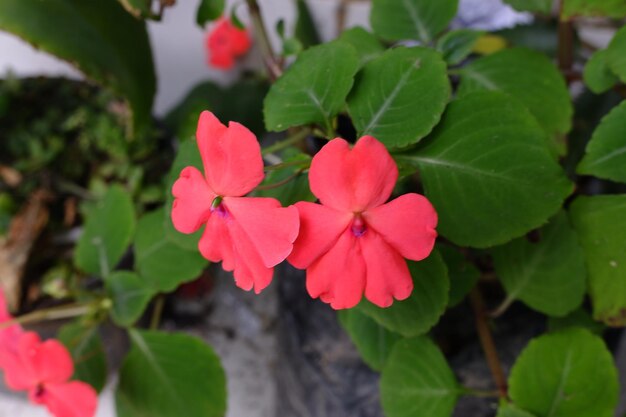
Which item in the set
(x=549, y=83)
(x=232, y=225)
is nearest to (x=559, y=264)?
(x=549, y=83)

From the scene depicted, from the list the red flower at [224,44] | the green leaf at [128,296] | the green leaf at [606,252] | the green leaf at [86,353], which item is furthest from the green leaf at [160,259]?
the red flower at [224,44]

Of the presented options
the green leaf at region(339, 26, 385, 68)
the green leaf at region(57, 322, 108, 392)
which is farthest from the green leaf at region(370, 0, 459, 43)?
the green leaf at region(57, 322, 108, 392)

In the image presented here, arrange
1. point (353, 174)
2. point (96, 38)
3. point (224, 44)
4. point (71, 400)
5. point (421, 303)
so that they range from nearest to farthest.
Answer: point (353, 174) → point (421, 303) → point (71, 400) → point (96, 38) → point (224, 44)

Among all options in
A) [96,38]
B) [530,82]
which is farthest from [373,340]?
[96,38]

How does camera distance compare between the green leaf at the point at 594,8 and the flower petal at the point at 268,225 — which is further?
the green leaf at the point at 594,8

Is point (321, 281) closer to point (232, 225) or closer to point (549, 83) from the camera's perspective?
point (232, 225)

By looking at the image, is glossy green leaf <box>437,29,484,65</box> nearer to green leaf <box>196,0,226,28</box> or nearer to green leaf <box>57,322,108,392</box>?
green leaf <box>196,0,226,28</box>

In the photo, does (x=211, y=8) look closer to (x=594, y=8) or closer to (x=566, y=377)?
(x=594, y=8)

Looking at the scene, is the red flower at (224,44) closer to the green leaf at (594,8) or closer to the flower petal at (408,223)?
the green leaf at (594,8)
